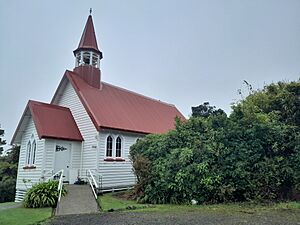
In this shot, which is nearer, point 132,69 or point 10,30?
point 10,30

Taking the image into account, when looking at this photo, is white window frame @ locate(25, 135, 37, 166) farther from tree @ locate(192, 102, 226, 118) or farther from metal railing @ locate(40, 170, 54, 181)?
tree @ locate(192, 102, 226, 118)

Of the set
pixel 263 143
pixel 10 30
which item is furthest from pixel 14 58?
pixel 263 143

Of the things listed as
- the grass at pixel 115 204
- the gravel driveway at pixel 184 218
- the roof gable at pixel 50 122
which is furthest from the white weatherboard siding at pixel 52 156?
the gravel driveway at pixel 184 218

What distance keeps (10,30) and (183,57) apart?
522 inches

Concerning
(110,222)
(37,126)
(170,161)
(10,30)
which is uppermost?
(10,30)

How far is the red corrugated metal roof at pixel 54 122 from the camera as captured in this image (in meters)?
15.5

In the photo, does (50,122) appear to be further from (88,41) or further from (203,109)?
(203,109)

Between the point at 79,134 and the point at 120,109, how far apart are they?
13.2 ft

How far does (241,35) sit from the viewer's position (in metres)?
17.3

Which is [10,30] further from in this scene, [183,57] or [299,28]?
[299,28]

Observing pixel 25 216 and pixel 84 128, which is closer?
pixel 25 216

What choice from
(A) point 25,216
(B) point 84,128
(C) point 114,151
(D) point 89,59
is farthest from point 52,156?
(D) point 89,59

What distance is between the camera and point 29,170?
1600 centimetres

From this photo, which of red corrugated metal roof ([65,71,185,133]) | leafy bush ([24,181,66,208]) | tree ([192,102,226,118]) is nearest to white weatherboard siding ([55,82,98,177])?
red corrugated metal roof ([65,71,185,133])
